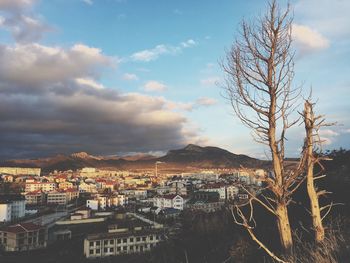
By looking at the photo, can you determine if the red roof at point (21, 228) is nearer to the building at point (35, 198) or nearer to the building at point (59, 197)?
the building at point (59, 197)

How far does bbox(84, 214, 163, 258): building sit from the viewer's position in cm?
2734

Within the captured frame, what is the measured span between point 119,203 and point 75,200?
36.6 feet

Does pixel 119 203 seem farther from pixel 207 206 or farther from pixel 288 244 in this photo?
pixel 288 244

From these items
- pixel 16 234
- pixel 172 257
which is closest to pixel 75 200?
pixel 16 234

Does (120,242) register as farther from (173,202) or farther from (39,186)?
(39,186)

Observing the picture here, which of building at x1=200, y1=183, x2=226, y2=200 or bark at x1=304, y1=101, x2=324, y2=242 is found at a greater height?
bark at x1=304, y1=101, x2=324, y2=242

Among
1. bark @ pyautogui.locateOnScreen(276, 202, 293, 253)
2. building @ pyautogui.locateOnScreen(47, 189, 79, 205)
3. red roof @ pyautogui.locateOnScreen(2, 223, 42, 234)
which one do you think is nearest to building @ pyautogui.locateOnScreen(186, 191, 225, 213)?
red roof @ pyautogui.locateOnScreen(2, 223, 42, 234)

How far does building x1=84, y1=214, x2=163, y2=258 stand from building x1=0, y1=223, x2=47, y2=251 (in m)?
6.90

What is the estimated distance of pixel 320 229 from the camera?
16.4 ft

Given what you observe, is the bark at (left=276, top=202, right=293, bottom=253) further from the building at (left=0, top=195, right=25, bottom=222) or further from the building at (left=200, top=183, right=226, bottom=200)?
the building at (left=200, top=183, right=226, bottom=200)

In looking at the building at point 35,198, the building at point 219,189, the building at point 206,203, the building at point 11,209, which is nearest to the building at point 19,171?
the building at point 35,198

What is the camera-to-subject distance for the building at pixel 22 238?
2967 cm

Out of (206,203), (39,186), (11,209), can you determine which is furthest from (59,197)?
(206,203)

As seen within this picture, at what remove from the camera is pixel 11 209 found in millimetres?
44562
